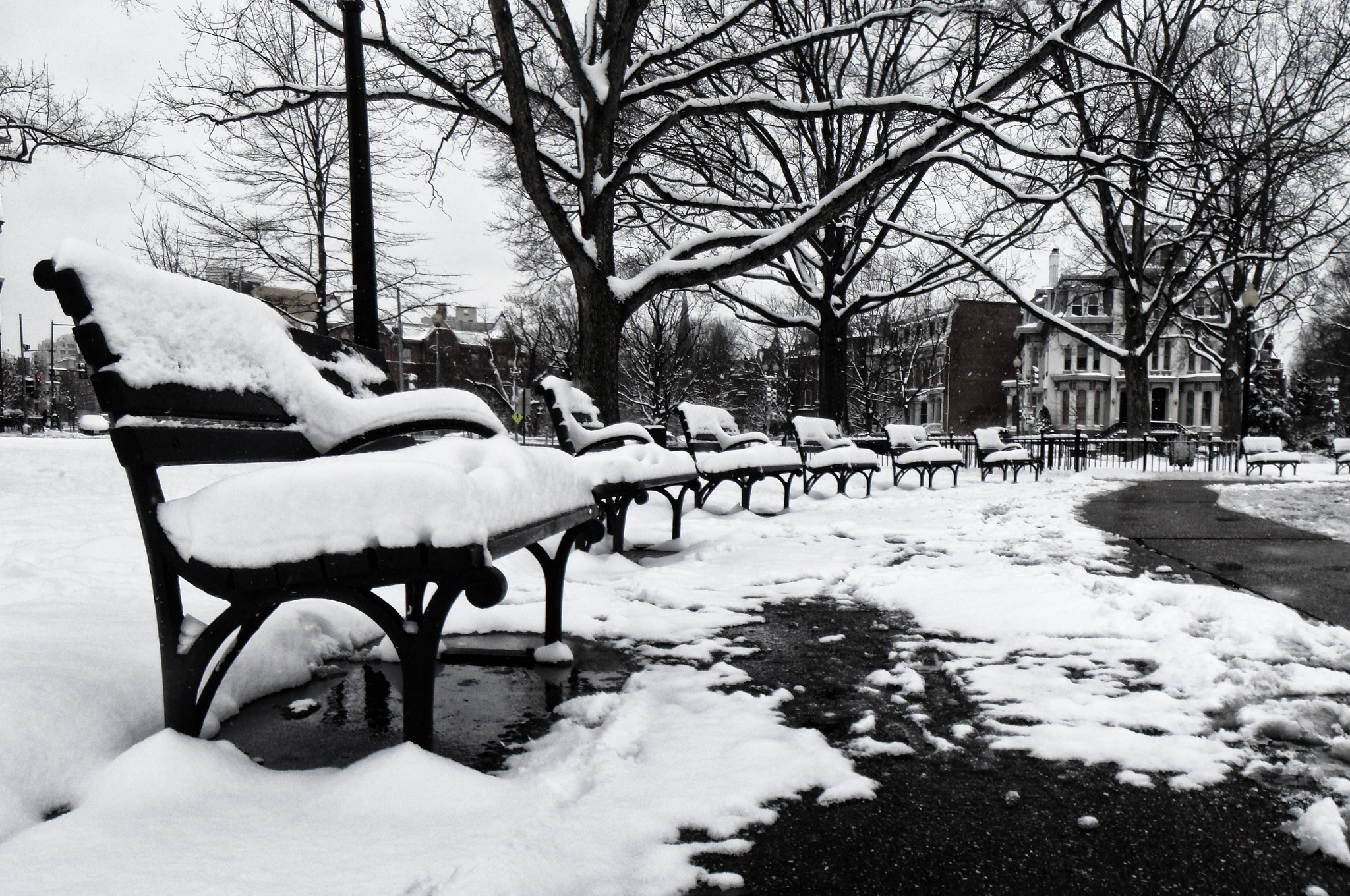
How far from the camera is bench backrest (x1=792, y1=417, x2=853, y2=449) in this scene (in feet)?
36.3

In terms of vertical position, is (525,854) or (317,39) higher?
(317,39)

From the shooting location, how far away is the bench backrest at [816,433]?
11055 millimetres

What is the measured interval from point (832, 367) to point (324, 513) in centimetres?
1630

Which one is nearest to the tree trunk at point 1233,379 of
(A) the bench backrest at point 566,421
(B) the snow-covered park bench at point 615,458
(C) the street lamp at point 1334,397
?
(C) the street lamp at point 1334,397

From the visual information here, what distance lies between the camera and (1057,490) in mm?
12117

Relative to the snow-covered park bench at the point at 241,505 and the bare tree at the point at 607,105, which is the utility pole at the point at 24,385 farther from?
the snow-covered park bench at the point at 241,505

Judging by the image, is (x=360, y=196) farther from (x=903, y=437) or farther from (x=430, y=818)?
(x=903, y=437)

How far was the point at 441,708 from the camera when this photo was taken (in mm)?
2359

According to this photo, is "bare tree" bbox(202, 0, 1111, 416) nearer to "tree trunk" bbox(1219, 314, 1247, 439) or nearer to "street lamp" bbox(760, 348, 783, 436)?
"tree trunk" bbox(1219, 314, 1247, 439)

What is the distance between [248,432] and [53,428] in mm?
52600

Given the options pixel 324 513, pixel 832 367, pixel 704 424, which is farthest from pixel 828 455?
pixel 832 367

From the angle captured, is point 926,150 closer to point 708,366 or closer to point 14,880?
point 14,880

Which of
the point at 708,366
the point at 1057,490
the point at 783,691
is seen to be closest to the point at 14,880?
the point at 783,691

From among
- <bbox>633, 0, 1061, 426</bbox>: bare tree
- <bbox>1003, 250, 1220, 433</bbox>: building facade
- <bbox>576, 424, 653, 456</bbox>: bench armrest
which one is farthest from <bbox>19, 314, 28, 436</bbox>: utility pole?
<bbox>1003, 250, 1220, 433</bbox>: building facade
